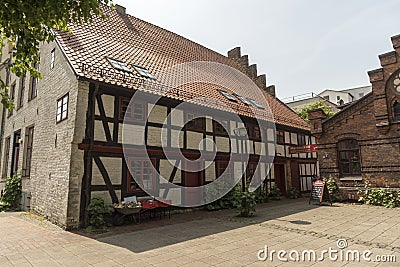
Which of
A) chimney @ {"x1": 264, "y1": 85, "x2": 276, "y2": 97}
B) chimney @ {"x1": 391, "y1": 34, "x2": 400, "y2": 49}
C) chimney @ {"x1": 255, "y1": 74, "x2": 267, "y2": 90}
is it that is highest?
chimney @ {"x1": 255, "y1": 74, "x2": 267, "y2": 90}

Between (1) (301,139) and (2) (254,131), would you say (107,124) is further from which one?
(1) (301,139)

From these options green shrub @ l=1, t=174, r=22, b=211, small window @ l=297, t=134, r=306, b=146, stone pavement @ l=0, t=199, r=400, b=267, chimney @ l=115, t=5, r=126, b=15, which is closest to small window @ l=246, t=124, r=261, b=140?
small window @ l=297, t=134, r=306, b=146

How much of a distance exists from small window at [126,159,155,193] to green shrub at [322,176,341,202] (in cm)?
876

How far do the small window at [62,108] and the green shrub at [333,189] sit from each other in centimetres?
1198

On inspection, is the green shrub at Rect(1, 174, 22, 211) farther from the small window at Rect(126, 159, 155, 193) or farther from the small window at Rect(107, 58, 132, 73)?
the small window at Rect(107, 58, 132, 73)

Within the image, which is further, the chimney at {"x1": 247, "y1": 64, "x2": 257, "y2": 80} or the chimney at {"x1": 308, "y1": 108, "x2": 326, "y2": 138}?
the chimney at {"x1": 247, "y1": 64, "x2": 257, "y2": 80}

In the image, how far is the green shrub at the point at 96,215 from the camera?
7656mm

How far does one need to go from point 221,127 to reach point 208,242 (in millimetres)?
7284

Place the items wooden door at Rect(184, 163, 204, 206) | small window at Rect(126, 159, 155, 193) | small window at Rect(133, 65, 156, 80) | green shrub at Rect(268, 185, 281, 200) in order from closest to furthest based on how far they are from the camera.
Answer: small window at Rect(126, 159, 155, 193)
small window at Rect(133, 65, 156, 80)
wooden door at Rect(184, 163, 204, 206)
green shrub at Rect(268, 185, 281, 200)

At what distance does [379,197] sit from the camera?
37.0 ft

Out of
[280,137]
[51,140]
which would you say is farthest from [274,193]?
[51,140]

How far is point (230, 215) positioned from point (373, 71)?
9.35m

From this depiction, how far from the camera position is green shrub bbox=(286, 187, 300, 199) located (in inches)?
601

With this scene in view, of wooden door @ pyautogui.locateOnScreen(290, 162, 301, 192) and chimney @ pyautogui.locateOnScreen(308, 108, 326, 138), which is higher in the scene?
chimney @ pyautogui.locateOnScreen(308, 108, 326, 138)
